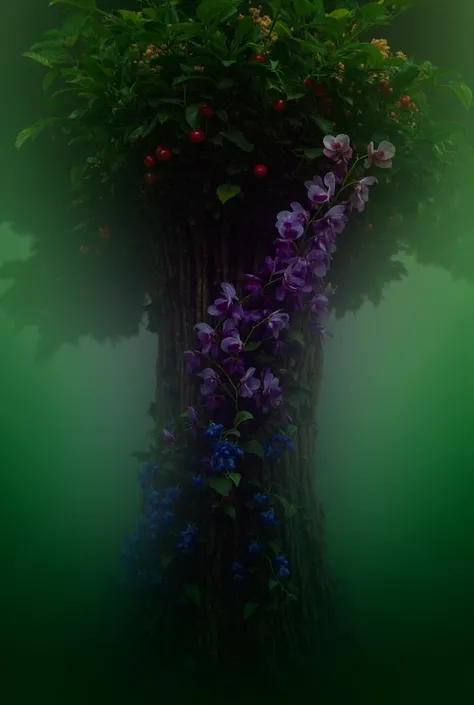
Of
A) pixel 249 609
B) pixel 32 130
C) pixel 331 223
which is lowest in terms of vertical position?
pixel 249 609

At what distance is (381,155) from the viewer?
126 cm

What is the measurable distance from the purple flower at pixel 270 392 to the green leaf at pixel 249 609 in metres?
0.35

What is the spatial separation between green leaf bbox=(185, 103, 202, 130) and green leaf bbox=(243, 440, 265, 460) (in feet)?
1.86

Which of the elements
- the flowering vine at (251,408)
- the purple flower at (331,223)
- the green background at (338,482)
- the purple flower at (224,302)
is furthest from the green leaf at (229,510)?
the purple flower at (331,223)

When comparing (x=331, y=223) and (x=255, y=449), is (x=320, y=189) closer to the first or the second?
(x=331, y=223)

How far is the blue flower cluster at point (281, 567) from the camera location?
4.09 ft

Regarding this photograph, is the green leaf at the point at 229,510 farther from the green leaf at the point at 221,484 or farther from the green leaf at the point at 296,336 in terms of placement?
the green leaf at the point at 296,336

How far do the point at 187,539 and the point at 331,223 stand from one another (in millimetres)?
633

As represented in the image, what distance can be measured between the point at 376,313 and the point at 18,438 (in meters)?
0.79

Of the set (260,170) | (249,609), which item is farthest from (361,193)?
(249,609)

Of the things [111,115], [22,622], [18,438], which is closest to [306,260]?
[111,115]

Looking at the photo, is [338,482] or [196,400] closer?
[196,400]

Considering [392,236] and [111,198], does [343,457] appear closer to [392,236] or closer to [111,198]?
[392,236]

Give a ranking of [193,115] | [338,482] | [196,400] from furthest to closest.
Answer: [338,482]
[196,400]
[193,115]
